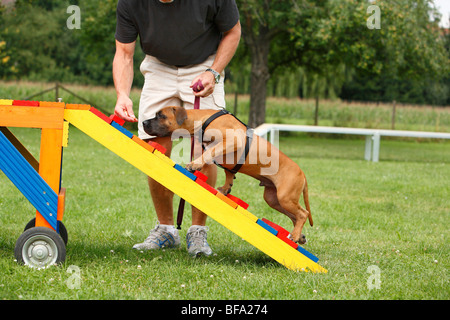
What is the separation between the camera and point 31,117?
3275 millimetres

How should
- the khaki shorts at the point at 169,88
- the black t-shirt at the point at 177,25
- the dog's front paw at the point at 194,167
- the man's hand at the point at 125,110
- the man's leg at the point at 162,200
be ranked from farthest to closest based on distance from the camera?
the man's leg at the point at 162,200 → the khaki shorts at the point at 169,88 → the black t-shirt at the point at 177,25 → the man's hand at the point at 125,110 → the dog's front paw at the point at 194,167

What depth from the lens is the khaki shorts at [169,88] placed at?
3.97m

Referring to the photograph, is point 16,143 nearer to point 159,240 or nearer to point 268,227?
point 159,240

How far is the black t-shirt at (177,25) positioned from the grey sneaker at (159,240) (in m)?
1.29

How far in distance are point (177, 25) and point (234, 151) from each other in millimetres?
1007

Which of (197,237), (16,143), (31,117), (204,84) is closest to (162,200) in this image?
(197,237)

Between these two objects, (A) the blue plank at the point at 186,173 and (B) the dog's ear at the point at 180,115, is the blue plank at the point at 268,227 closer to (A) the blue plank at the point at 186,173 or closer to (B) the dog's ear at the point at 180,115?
(A) the blue plank at the point at 186,173

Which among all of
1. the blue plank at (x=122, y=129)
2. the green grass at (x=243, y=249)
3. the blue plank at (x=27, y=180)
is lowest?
the green grass at (x=243, y=249)

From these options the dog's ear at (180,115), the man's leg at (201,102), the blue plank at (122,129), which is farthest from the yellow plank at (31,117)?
the man's leg at (201,102)

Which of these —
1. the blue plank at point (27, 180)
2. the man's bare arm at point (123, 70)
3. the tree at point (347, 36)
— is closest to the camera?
the blue plank at point (27, 180)

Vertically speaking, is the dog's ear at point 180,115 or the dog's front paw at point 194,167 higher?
the dog's ear at point 180,115

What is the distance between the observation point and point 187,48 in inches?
152

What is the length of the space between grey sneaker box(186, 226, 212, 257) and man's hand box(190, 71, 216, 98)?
101 centimetres

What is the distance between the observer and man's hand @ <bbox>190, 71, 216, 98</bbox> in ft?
12.0
